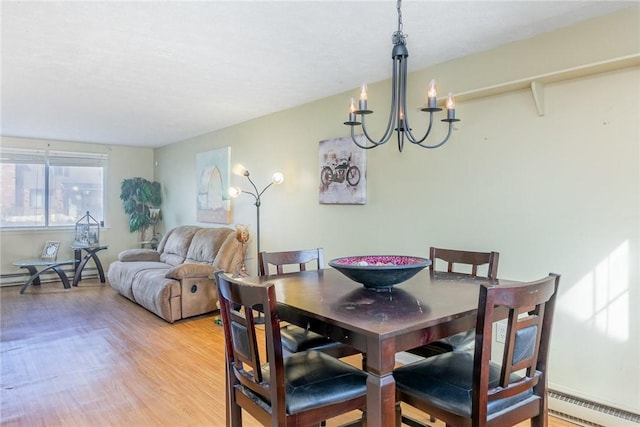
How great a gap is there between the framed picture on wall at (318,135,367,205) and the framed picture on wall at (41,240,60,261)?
455 centimetres

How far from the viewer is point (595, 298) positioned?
218 centimetres

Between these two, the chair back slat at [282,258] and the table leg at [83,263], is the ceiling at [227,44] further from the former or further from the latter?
the table leg at [83,263]

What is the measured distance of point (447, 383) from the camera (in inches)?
57.3

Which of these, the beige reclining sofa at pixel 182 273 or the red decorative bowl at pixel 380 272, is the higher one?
the red decorative bowl at pixel 380 272

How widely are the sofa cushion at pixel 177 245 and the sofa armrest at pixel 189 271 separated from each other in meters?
1.02

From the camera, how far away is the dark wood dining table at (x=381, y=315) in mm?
1252

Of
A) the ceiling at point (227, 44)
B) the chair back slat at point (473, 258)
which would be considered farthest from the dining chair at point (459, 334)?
the ceiling at point (227, 44)

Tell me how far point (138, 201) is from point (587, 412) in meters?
6.48

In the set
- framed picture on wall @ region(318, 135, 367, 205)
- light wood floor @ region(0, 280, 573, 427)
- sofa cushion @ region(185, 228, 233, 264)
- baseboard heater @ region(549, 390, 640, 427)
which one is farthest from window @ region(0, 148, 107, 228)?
baseboard heater @ region(549, 390, 640, 427)

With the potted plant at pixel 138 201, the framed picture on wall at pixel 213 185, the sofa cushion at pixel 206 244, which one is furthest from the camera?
the potted plant at pixel 138 201

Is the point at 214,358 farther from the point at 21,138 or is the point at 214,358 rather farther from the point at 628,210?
the point at 21,138

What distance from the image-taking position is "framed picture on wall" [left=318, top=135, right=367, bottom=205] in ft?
11.1

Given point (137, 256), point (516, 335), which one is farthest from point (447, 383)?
point (137, 256)

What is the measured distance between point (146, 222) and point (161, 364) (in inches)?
162
